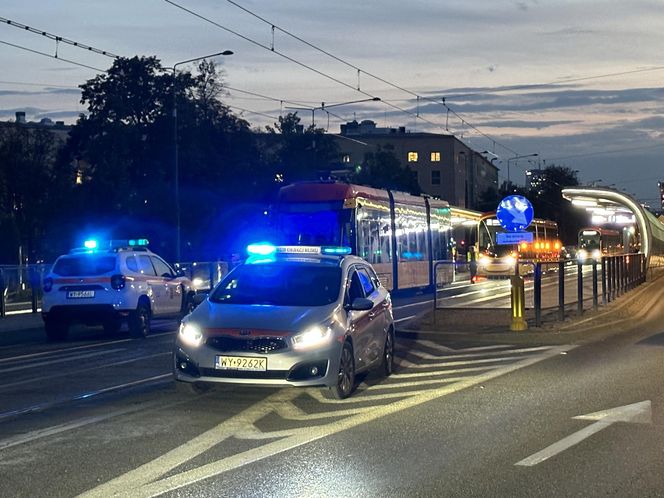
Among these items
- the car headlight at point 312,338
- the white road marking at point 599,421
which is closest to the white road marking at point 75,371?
the car headlight at point 312,338

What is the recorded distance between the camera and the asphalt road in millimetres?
7695

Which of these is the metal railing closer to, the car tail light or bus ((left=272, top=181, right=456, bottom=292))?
bus ((left=272, top=181, right=456, bottom=292))

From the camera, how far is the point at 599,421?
405 inches

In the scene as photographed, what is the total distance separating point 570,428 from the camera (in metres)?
9.91

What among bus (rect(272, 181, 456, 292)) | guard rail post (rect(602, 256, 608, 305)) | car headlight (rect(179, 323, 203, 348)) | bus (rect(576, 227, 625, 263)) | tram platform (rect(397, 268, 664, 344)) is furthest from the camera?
bus (rect(576, 227, 625, 263))

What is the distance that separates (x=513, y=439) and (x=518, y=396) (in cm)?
269

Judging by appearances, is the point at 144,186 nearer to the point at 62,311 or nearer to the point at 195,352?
the point at 62,311

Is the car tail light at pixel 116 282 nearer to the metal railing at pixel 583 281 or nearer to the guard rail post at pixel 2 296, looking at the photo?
the metal railing at pixel 583 281

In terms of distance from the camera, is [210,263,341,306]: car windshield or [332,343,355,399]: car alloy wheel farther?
[210,263,341,306]: car windshield

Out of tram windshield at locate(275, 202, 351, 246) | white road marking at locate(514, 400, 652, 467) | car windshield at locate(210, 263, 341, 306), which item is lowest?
white road marking at locate(514, 400, 652, 467)

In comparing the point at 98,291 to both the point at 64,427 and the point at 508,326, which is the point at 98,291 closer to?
the point at 508,326

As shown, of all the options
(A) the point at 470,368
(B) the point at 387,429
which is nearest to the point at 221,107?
(A) the point at 470,368

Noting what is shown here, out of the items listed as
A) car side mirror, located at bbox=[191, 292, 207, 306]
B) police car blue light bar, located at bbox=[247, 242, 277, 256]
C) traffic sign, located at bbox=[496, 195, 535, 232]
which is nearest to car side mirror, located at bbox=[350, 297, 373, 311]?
police car blue light bar, located at bbox=[247, 242, 277, 256]

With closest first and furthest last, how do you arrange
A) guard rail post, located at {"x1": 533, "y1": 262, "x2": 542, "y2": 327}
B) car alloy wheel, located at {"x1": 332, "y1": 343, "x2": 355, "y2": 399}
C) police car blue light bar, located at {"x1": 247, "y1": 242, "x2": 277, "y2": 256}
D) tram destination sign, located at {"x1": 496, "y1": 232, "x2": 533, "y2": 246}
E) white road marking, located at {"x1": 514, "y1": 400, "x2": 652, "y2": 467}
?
white road marking, located at {"x1": 514, "y1": 400, "x2": 652, "y2": 467}
car alloy wheel, located at {"x1": 332, "y1": 343, "x2": 355, "y2": 399}
police car blue light bar, located at {"x1": 247, "y1": 242, "x2": 277, "y2": 256}
tram destination sign, located at {"x1": 496, "y1": 232, "x2": 533, "y2": 246}
guard rail post, located at {"x1": 533, "y1": 262, "x2": 542, "y2": 327}
